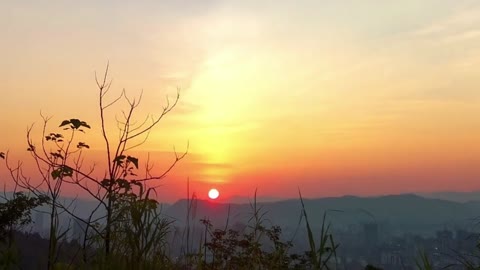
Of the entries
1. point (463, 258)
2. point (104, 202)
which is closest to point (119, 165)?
point (104, 202)

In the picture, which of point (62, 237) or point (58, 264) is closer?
point (58, 264)

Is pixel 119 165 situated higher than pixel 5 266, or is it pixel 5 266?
pixel 119 165

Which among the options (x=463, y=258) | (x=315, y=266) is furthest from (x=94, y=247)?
(x=463, y=258)

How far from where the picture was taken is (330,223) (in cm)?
486

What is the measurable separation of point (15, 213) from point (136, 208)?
1663cm

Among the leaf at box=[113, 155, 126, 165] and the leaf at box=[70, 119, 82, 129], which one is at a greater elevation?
the leaf at box=[70, 119, 82, 129]

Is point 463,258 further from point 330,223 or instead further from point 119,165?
point 119,165

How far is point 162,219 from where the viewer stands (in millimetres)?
5410

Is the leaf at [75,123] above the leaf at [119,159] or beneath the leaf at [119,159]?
above

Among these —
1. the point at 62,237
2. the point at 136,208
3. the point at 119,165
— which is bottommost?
the point at 62,237

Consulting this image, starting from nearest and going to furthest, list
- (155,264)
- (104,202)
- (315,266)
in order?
(315,266) < (155,264) < (104,202)

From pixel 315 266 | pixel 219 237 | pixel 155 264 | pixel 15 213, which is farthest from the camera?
pixel 15 213

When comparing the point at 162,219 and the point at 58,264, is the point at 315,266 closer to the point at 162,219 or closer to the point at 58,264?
the point at 162,219

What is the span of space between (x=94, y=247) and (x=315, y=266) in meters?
2.51
